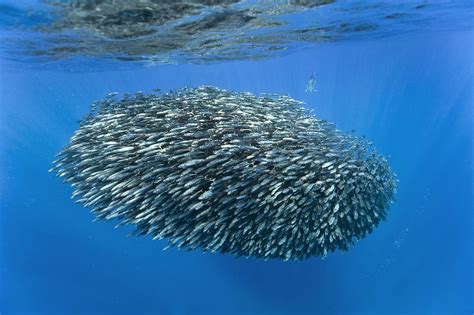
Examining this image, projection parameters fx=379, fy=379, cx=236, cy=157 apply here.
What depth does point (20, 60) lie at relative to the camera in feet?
63.8

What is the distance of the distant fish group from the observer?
9172 mm

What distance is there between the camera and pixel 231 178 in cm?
923

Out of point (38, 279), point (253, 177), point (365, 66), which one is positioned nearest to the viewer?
point (253, 177)

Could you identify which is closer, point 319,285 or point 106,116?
point 106,116

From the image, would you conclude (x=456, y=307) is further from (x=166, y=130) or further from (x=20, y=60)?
(x=20, y=60)

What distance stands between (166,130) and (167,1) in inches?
176

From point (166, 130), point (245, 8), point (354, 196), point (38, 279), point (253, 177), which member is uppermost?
point (245, 8)

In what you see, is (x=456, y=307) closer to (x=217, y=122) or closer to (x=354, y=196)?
(x=354, y=196)

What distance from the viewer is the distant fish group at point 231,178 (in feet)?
30.1

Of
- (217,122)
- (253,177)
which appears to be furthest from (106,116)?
(253,177)

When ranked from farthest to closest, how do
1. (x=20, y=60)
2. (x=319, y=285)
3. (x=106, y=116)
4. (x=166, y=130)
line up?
(x=20, y=60) < (x=319, y=285) < (x=106, y=116) < (x=166, y=130)

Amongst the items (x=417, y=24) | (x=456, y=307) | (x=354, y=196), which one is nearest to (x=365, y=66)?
(x=417, y=24)

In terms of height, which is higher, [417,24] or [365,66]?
[417,24]

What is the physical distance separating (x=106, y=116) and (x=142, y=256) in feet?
25.5
